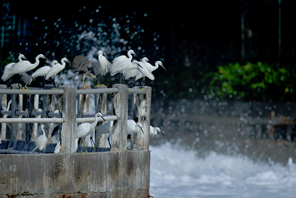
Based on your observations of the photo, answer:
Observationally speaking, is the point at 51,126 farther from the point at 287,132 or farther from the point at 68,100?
the point at 287,132

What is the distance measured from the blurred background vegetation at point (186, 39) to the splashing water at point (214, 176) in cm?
315

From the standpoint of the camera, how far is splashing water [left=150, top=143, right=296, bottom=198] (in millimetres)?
14689

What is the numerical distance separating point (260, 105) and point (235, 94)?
1041 millimetres

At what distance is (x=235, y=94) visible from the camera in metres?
21.2

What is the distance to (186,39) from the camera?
22.4m

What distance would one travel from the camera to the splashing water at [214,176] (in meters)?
14.7

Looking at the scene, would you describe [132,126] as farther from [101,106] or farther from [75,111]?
[75,111]

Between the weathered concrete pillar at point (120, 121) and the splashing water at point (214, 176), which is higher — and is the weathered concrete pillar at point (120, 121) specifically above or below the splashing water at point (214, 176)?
above

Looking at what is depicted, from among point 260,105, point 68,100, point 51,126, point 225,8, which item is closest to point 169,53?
point 225,8

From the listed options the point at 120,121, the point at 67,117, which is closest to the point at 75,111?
the point at 67,117

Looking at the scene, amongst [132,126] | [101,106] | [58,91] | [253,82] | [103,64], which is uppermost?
[253,82]

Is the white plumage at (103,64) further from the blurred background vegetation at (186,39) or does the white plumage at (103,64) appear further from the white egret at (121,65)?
the blurred background vegetation at (186,39)

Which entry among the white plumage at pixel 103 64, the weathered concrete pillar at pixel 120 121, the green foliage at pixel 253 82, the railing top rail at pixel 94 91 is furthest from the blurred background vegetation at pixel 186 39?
the railing top rail at pixel 94 91

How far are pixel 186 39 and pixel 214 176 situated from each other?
7179 mm
